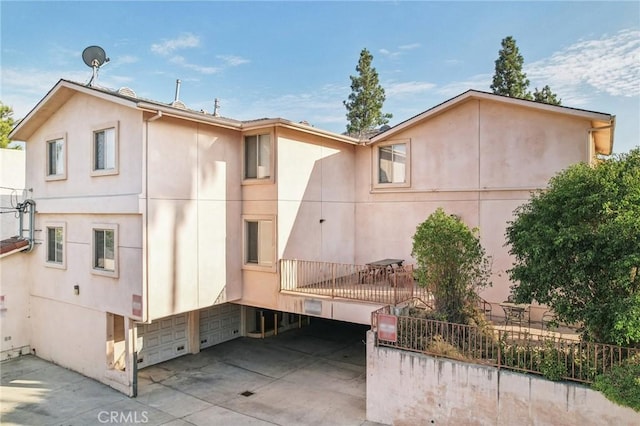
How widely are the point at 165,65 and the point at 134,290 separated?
40.7ft

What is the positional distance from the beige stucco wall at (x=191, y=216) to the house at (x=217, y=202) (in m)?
0.04

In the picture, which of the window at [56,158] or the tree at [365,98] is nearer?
the window at [56,158]

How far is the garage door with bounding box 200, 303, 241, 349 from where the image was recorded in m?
15.0

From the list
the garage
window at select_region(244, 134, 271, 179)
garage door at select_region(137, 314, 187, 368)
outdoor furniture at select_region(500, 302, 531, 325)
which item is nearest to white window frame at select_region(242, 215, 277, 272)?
window at select_region(244, 134, 271, 179)

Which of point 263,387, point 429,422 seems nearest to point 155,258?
point 263,387

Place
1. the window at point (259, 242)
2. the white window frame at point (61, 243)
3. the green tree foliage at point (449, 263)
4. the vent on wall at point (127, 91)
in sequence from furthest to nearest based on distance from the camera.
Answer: the vent on wall at point (127, 91) < the white window frame at point (61, 243) < the window at point (259, 242) < the green tree foliage at point (449, 263)

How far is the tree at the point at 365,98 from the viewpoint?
34188 millimetres

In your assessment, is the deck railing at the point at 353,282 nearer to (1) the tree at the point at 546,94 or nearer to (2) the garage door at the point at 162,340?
(2) the garage door at the point at 162,340

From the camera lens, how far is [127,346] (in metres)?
11.3

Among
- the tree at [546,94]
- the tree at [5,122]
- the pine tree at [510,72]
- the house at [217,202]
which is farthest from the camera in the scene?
the tree at [546,94]

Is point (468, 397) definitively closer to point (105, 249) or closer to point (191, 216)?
point (191, 216)

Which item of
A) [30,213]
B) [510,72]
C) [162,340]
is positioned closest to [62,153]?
[30,213]

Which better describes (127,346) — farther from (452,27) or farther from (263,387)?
(452,27)

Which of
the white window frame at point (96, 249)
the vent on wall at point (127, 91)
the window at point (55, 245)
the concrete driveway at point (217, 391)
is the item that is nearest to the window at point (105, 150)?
the white window frame at point (96, 249)
